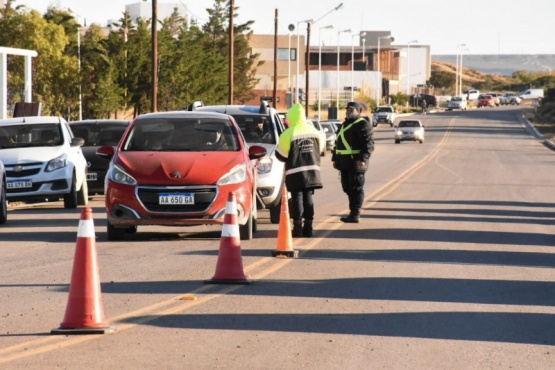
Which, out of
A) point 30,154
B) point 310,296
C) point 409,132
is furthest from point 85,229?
point 409,132


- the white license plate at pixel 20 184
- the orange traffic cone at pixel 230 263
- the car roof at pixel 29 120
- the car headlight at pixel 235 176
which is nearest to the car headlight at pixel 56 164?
the white license plate at pixel 20 184

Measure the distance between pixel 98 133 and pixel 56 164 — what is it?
14.7 feet

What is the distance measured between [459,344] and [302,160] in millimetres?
8866

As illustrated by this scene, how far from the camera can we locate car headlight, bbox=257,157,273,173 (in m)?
20.2

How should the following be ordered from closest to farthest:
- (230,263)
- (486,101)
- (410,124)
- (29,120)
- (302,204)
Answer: (230,263) → (302,204) → (29,120) → (410,124) → (486,101)

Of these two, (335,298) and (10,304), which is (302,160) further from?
(10,304)

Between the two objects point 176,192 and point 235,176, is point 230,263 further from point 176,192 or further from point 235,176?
point 235,176

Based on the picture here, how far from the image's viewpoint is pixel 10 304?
1126 cm

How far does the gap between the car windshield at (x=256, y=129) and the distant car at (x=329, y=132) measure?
39.2m

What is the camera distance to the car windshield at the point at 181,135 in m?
18.0

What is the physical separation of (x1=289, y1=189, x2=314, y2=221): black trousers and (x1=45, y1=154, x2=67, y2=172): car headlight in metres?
6.99

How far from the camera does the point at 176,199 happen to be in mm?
16938

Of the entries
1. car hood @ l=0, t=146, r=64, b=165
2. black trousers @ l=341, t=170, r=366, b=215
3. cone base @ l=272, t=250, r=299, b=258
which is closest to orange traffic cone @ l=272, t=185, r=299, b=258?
cone base @ l=272, t=250, r=299, b=258

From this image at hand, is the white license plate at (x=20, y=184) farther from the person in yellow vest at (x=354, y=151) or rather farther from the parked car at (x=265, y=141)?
the person in yellow vest at (x=354, y=151)
